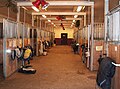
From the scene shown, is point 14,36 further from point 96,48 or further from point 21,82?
point 96,48

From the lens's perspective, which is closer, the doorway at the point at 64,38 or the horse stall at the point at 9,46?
the horse stall at the point at 9,46

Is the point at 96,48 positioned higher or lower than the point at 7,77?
higher

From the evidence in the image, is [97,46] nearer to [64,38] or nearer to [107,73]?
[107,73]

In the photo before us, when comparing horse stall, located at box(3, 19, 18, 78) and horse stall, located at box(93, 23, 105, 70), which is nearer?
horse stall, located at box(3, 19, 18, 78)

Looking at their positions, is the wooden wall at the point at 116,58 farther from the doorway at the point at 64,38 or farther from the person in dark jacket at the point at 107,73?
the doorway at the point at 64,38

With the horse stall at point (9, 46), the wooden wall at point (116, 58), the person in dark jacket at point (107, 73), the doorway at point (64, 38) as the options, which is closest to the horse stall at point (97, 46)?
the horse stall at point (9, 46)

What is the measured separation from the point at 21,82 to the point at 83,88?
5.35ft

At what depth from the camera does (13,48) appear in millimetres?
6871

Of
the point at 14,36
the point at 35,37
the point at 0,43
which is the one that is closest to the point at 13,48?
the point at 14,36

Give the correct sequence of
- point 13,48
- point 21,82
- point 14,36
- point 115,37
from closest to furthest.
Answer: point 115,37 → point 21,82 → point 13,48 → point 14,36

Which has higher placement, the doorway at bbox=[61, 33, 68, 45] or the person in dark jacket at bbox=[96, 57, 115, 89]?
the doorway at bbox=[61, 33, 68, 45]

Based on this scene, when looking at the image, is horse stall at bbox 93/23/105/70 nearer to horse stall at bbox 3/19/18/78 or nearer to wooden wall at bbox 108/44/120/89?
horse stall at bbox 3/19/18/78

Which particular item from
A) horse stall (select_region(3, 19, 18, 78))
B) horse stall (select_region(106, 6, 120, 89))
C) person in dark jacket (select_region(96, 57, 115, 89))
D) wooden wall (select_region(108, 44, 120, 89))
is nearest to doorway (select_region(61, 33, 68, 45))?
horse stall (select_region(3, 19, 18, 78))

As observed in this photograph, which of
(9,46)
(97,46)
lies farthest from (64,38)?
(9,46)
